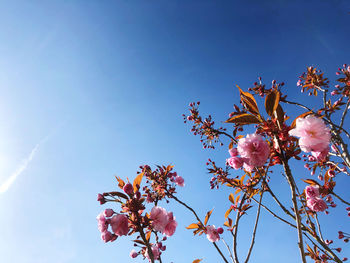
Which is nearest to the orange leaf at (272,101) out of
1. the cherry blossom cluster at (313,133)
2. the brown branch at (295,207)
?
the cherry blossom cluster at (313,133)

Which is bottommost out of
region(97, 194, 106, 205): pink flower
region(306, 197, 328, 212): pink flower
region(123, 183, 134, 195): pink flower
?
region(306, 197, 328, 212): pink flower

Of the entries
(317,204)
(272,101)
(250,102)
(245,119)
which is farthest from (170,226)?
(317,204)

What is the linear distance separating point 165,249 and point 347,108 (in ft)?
16.2

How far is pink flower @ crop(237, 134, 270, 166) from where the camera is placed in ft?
4.83

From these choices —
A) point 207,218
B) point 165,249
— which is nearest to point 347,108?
point 207,218

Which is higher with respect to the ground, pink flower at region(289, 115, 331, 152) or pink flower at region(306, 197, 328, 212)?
pink flower at region(289, 115, 331, 152)

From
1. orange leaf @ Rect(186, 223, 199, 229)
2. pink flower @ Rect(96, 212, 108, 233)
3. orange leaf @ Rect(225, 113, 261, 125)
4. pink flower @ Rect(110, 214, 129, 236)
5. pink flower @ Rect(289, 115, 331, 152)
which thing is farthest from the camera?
orange leaf @ Rect(186, 223, 199, 229)

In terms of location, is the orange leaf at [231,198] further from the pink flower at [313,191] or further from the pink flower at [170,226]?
the pink flower at [170,226]

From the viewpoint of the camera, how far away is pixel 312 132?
1387 mm

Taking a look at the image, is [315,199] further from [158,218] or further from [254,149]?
[158,218]

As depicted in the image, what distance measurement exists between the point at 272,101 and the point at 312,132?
33 centimetres

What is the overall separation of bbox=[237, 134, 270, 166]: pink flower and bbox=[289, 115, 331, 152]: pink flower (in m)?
0.20

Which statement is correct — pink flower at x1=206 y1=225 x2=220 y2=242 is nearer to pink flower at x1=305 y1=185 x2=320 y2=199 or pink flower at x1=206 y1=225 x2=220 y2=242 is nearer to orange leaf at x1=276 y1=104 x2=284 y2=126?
pink flower at x1=305 y1=185 x2=320 y2=199

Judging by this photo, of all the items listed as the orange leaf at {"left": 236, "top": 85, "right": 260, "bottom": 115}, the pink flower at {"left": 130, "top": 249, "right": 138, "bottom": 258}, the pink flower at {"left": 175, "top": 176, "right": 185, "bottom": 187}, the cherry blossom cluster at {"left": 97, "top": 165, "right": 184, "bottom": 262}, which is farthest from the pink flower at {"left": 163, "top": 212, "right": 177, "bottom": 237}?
the pink flower at {"left": 175, "top": 176, "right": 185, "bottom": 187}
